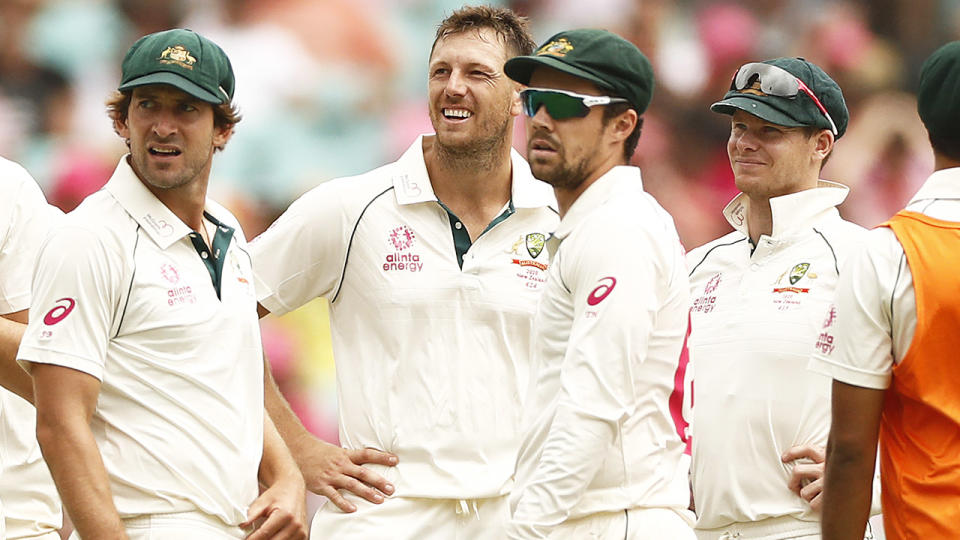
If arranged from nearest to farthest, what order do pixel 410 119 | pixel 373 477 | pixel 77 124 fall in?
pixel 373 477 → pixel 77 124 → pixel 410 119

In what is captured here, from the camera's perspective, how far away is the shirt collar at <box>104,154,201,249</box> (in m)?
3.71

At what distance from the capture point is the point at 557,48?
12.5ft

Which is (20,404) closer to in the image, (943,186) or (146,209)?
(146,209)

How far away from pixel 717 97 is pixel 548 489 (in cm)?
518

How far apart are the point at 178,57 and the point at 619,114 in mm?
1208

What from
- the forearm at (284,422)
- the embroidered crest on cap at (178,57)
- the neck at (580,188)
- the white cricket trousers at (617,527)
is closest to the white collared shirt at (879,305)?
the white cricket trousers at (617,527)

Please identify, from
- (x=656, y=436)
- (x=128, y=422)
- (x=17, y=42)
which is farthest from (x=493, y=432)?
(x=17, y=42)

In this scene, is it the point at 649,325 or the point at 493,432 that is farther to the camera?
the point at 493,432

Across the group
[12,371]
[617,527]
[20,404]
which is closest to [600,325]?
[617,527]

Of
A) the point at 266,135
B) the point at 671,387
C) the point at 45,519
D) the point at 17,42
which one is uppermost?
the point at 17,42

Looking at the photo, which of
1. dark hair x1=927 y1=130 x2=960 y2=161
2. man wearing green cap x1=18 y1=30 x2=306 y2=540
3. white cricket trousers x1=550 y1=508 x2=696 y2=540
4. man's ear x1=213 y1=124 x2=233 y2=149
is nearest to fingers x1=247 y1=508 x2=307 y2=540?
man wearing green cap x1=18 y1=30 x2=306 y2=540

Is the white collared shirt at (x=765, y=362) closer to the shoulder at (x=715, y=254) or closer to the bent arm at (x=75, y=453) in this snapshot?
the shoulder at (x=715, y=254)

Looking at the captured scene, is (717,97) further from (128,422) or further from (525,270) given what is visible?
(128,422)

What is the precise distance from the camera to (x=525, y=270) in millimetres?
4570
